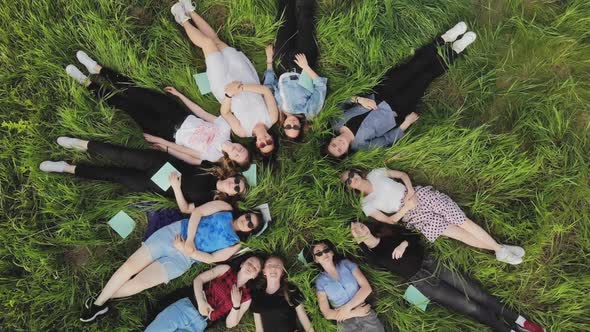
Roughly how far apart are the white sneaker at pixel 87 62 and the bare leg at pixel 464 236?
11.7 feet

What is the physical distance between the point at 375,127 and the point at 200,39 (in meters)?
1.83

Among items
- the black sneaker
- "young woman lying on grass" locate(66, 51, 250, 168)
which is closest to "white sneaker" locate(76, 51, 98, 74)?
"young woman lying on grass" locate(66, 51, 250, 168)

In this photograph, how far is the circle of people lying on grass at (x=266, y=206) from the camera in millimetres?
3293

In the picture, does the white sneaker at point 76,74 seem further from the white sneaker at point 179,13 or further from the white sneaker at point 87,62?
the white sneaker at point 179,13

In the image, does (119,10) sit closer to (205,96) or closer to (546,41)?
(205,96)

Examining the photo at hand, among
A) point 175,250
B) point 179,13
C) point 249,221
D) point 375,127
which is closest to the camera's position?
point 249,221

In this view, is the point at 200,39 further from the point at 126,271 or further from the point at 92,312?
the point at 92,312

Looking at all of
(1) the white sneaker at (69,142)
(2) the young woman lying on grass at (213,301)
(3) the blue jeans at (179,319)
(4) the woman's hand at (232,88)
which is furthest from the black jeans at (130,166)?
(3) the blue jeans at (179,319)

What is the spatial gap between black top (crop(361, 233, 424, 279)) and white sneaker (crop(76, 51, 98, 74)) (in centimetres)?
299

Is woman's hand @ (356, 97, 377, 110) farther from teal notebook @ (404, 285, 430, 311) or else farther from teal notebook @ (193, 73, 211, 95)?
teal notebook @ (404, 285, 430, 311)

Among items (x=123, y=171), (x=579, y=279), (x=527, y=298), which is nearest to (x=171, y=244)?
(x=123, y=171)

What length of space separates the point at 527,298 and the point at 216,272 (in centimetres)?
288

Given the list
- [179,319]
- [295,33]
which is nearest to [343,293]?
[179,319]

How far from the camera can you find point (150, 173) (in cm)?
330
